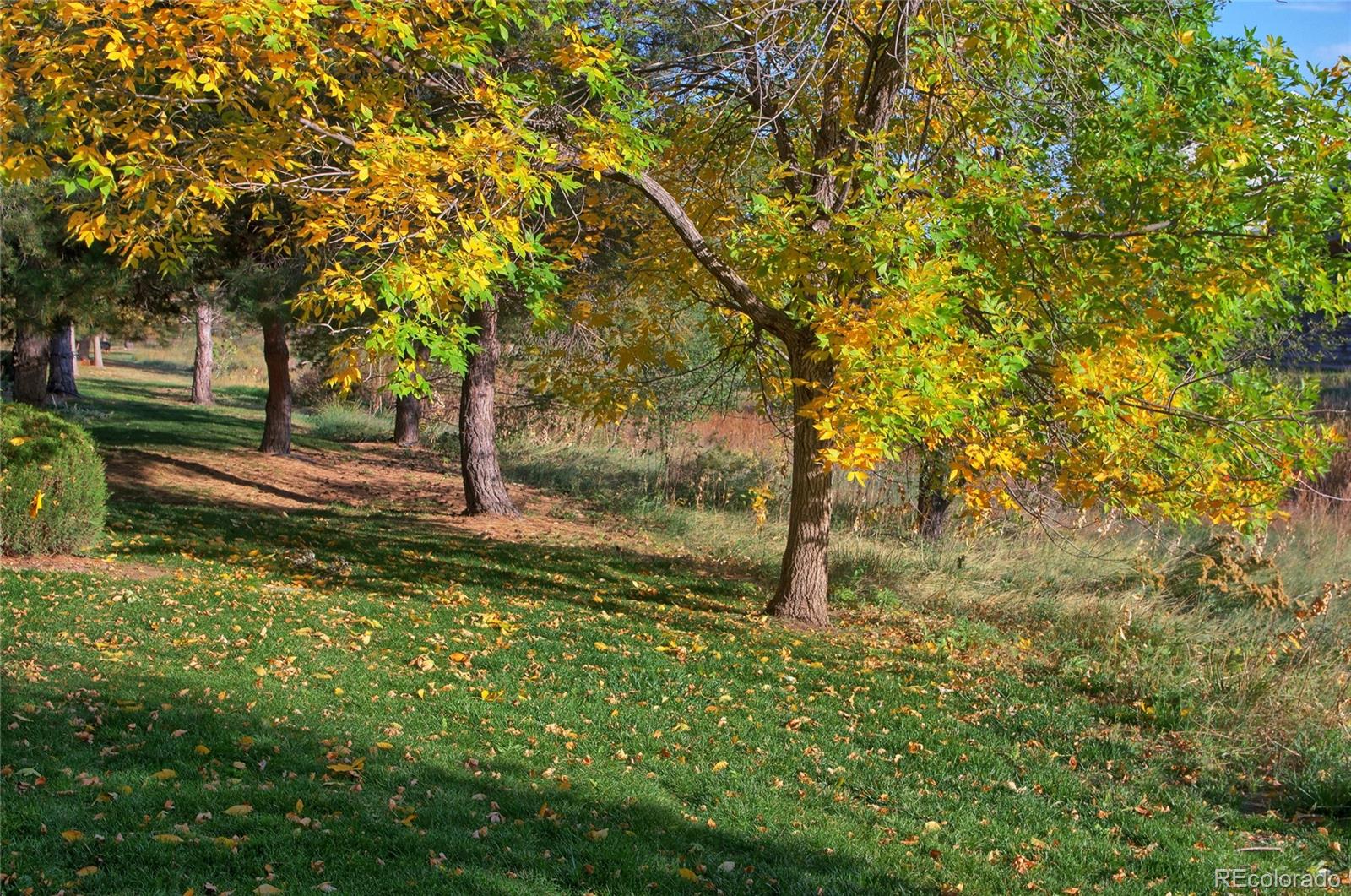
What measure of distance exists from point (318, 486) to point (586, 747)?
1130 centimetres

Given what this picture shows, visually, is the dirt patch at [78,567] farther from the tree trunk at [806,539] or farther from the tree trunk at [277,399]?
the tree trunk at [277,399]

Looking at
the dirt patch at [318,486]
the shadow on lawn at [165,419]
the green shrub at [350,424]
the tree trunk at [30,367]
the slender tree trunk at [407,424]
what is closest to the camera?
the dirt patch at [318,486]

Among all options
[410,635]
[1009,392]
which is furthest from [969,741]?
[410,635]

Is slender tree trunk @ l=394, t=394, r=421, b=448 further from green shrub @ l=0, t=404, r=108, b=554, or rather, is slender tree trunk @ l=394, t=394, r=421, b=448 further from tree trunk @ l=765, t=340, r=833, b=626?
tree trunk @ l=765, t=340, r=833, b=626

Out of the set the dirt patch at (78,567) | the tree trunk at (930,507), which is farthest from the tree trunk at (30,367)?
the tree trunk at (930,507)

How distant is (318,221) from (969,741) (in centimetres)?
488

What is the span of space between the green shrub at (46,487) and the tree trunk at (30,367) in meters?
9.10

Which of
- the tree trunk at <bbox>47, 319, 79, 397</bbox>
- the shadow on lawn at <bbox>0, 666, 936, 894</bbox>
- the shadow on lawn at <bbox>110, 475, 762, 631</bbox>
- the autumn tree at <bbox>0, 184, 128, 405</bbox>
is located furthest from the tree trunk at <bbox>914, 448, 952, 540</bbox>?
the tree trunk at <bbox>47, 319, 79, 397</bbox>

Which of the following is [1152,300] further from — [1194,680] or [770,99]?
[770,99]

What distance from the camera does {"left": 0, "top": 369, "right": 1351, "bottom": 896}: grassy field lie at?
406cm

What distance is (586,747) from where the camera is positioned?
5.57m

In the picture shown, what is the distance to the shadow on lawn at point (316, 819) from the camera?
3.73 meters

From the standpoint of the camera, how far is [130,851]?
3707 mm

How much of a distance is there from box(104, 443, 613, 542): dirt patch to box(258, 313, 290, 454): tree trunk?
0.28m
